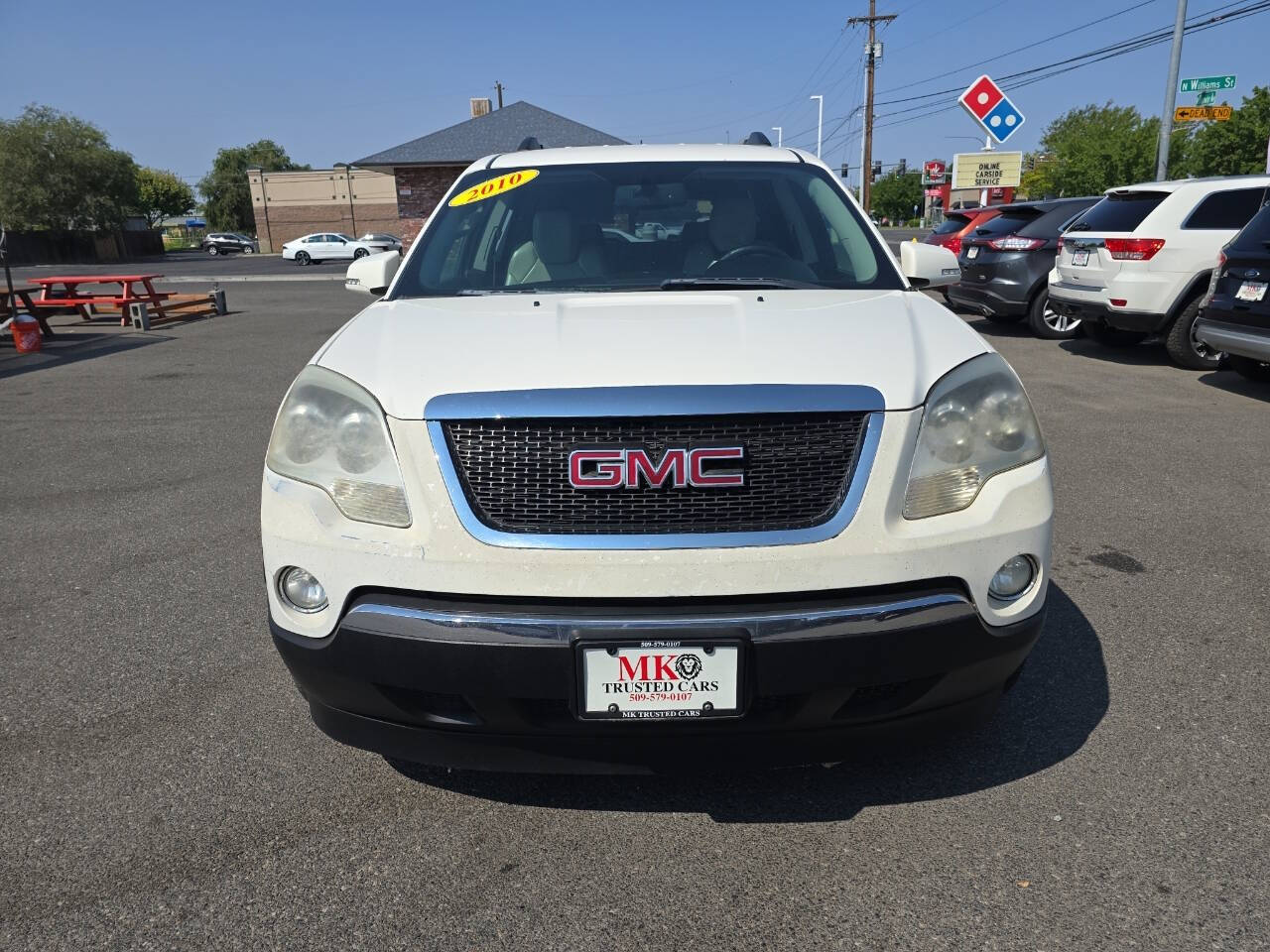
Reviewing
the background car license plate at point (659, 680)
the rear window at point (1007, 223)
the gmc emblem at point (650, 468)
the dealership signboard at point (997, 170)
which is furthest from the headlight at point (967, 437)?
the dealership signboard at point (997, 170)

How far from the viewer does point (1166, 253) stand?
8.44 meters

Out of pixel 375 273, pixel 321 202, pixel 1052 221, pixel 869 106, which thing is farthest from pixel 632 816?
pixel 321 202

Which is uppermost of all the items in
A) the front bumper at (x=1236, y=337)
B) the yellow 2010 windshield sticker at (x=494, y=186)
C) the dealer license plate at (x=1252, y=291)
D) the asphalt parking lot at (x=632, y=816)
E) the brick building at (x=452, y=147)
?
the brick building at (x=452, y=147)

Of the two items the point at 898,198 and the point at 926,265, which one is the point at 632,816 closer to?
the point at 926,265

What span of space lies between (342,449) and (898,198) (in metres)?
111

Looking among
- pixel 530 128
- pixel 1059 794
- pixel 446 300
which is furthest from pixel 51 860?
pixel 530 128

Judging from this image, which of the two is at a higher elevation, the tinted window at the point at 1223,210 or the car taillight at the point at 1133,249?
the tinted window at the point at 1223,210

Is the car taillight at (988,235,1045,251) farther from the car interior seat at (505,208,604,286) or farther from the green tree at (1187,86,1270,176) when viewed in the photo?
the green tree at (1187,86,1270,176)

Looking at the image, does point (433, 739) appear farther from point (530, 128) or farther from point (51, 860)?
point (530, 128)

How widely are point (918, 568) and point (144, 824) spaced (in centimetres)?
204

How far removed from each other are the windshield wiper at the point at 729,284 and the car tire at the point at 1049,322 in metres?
9.39

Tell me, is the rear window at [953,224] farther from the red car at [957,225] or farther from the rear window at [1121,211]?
the rear window at [1121,211]

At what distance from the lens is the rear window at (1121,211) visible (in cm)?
877

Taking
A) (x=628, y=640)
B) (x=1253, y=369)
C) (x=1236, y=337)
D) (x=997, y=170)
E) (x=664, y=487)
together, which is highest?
(x=997, y=170)
